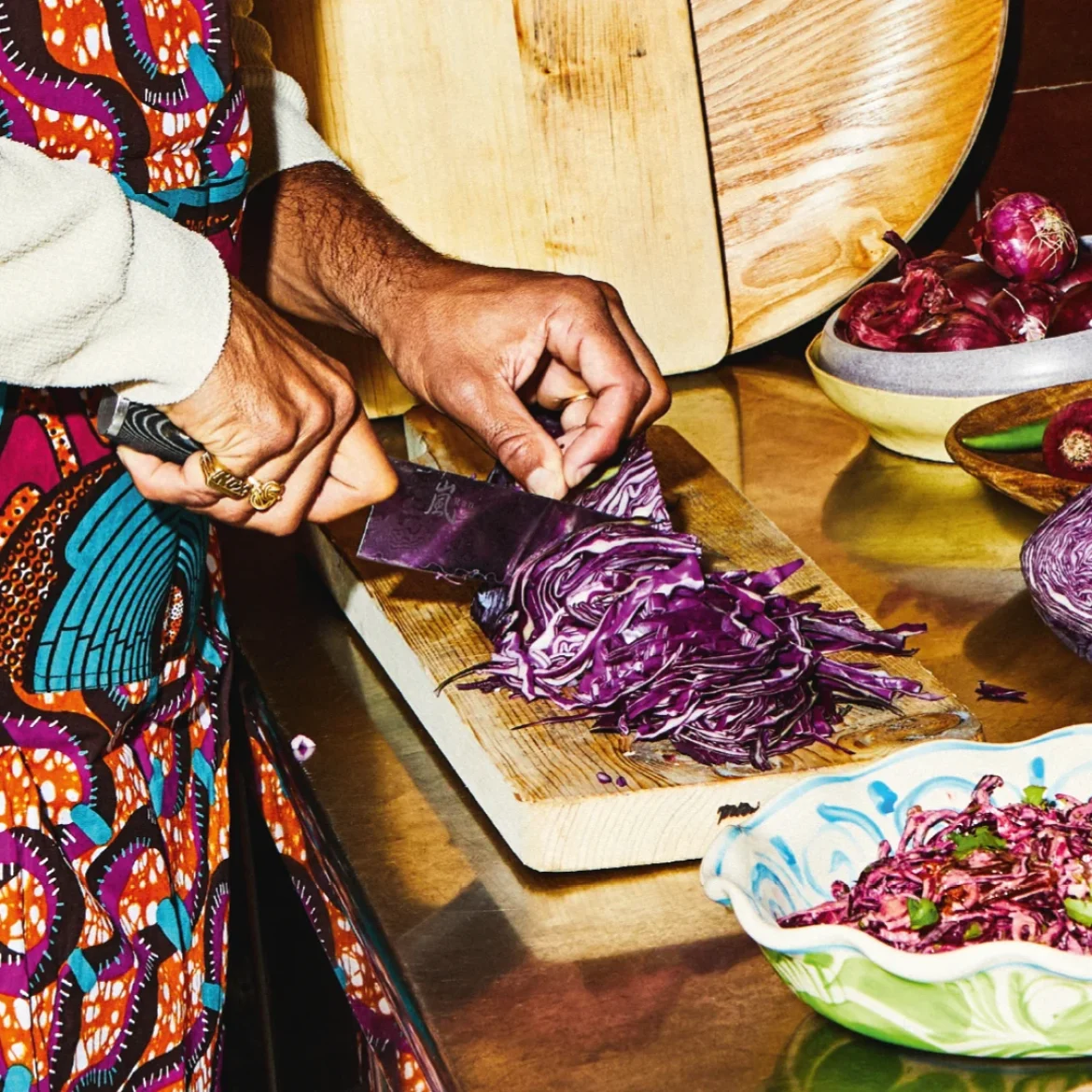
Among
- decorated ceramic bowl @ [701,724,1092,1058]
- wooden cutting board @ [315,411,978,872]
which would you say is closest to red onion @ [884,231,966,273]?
wooden cutting board @ [315,411,978,872]

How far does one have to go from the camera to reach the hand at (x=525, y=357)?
5.06 ft

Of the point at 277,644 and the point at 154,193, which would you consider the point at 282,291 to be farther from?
the point at 154,193

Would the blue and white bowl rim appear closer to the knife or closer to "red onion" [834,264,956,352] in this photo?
the knife

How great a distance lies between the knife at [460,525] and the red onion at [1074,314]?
0.71 metres

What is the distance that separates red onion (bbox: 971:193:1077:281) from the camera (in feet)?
6.32

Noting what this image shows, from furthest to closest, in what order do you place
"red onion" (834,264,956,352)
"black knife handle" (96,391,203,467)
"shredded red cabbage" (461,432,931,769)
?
"red onion" (834,264,956,352)
"shredded red cabbage" (461,432,931,769)
"black knife handle" (96,391,203,467)

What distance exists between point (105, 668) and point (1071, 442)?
1.00 m

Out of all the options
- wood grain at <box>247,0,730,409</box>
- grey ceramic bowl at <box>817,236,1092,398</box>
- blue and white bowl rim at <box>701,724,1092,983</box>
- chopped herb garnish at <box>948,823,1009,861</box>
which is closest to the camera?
blue and white bowl rim at <box>701,724,1092,983</box>

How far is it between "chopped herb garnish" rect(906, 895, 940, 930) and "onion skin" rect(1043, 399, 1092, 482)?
0.83 meters


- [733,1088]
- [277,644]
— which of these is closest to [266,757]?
[277,644]

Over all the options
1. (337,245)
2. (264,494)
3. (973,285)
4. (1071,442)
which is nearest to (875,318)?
(973,285)

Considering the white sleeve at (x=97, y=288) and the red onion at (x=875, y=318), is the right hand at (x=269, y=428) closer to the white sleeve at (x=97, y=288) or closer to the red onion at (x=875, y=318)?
the white sleeve at (x=97, y=288)

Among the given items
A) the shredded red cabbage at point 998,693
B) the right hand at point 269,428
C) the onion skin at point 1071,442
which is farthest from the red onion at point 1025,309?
the right hand at point 269,428

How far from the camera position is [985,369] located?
1.82m
